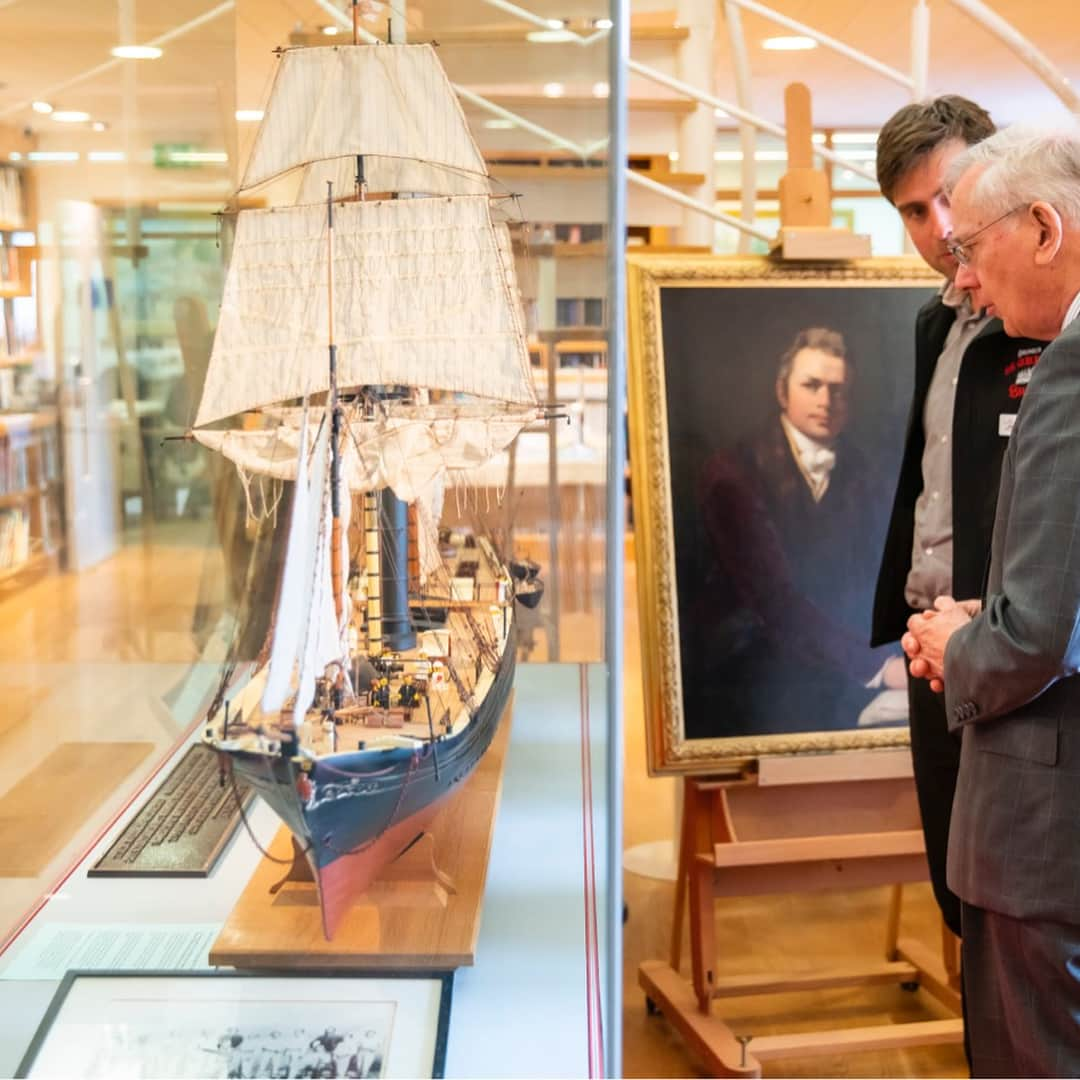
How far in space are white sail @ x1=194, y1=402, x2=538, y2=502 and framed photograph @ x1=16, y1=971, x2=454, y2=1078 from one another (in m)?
0.49

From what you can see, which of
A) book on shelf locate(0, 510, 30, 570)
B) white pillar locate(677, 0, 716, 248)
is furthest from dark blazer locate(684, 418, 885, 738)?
Answer: book on shelf locate(0, 510, 30, 570)

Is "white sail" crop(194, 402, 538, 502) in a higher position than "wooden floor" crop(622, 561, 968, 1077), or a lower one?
higher

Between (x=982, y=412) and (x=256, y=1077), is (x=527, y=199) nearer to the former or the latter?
(x=982, y=412)

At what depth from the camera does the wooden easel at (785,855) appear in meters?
2.52

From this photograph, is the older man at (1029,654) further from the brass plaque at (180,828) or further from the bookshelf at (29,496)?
the bookshelf at (29,496)

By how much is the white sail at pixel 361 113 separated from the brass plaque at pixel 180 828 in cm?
60

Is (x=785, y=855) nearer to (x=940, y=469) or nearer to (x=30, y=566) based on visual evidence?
(x=940, y=469)

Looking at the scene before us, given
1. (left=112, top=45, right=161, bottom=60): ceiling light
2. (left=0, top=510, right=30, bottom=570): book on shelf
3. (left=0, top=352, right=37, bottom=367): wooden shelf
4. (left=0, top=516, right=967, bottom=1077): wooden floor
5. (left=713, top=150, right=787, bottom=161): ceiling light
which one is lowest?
(left=0, top=516, right=967, bottom=1077): wooden floor

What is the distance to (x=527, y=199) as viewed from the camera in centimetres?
160

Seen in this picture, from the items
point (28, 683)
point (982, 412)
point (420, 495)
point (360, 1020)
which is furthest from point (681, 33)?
point (360, 1020)

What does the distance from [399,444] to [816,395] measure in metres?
1.39

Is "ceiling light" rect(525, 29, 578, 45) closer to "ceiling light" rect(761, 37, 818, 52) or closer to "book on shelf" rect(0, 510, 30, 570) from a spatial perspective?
"book on shelf" rect(0, 510, 30, 570)

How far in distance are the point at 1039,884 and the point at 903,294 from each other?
148 cm

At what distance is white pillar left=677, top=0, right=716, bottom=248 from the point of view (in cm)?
268
